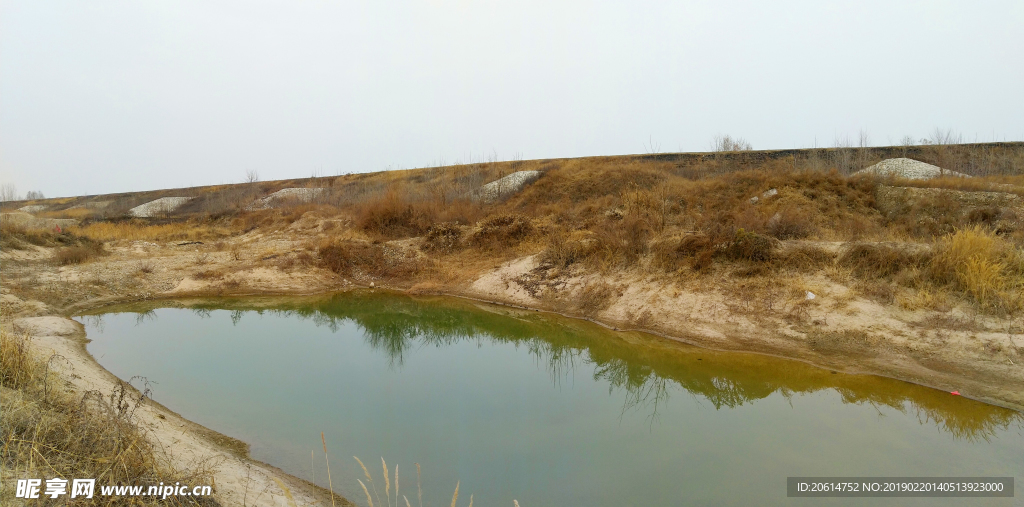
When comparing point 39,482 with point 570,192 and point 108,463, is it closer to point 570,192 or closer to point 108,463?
point 108,463

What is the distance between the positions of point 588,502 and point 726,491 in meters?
1.45

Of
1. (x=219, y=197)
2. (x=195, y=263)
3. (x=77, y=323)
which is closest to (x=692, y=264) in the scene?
(x=77, y=323)

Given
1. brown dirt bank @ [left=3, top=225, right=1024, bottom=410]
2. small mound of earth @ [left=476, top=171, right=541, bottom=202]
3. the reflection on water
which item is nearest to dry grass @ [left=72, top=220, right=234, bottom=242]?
brown dirt bank @ [left=3, top=225, right=1024, bottom=410]

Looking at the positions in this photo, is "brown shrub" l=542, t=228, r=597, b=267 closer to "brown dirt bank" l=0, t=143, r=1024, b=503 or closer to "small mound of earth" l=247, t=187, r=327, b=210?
"brown dirt bank" l=0, t=143, r=1024, b=503

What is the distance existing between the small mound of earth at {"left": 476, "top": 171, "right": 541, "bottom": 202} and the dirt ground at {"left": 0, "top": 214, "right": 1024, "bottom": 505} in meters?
7.61

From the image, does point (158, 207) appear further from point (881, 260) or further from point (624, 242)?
point (881, 260)

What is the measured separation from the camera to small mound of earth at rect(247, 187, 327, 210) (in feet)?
112

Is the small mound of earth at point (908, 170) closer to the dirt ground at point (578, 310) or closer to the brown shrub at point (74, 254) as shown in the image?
the dirt ground at point (578, 310)

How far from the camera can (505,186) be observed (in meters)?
27.4

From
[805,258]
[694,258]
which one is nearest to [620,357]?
[694,258]

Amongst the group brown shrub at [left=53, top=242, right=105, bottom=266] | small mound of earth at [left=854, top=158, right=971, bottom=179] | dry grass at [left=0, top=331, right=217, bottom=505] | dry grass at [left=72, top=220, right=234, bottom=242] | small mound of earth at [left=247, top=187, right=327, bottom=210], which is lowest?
dry grass at [left=0, top=331, right=217, bottom=505]

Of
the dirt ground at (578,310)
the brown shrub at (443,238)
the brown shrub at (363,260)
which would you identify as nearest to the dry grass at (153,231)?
the dirt ground at (578,310)

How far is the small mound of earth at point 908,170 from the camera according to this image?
778 inches

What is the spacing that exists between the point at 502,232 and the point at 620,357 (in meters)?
9.49
